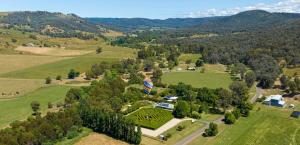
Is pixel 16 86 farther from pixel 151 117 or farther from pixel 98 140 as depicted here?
pixel 98 140

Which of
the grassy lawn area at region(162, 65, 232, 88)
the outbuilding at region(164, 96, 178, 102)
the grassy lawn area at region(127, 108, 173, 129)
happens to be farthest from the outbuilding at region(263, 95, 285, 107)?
the grassy lawn area at region(127, 108, 173, 129)

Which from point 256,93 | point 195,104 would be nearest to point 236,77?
point 256,93

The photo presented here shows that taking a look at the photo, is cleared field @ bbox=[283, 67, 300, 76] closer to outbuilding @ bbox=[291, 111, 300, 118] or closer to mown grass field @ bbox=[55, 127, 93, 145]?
outbuilding @ bbox=[291, 111, 300, 118]

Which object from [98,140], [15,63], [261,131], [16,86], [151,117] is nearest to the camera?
[98,140]

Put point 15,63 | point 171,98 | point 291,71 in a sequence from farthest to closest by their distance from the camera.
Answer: point 15,63 → point 291,71 → point 171,98

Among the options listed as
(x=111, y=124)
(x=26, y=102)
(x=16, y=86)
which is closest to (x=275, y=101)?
(x=111, y=124)

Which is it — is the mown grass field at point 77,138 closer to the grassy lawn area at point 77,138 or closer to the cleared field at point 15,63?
the grassy lawn area at point 77,138

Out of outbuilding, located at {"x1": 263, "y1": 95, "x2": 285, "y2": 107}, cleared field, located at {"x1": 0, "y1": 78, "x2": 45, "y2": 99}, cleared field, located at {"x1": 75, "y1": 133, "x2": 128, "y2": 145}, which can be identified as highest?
outbuilding, located at {"x1": 263, "y1": 95, "x2": 285, "y2": 107}
